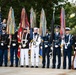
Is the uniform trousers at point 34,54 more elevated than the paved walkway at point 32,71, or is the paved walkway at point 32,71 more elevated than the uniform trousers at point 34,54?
the uniform trousers at point 34,54

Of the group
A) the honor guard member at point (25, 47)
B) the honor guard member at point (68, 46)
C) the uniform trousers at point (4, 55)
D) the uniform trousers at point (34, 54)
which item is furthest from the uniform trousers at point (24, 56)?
the honor guard member at point (68, 46)

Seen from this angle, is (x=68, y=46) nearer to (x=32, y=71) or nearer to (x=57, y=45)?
(x=57, y=45)

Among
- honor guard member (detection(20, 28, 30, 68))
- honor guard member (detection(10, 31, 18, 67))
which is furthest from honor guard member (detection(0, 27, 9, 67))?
honor guard member (detection(20, 28, 30, 68))

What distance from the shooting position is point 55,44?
14477 millimetres

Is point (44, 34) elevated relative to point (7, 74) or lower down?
elevated

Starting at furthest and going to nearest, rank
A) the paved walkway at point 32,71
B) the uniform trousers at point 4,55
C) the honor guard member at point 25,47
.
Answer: the uniform trousers at point 4,55, the honor guard member at point 25,47, the paved walkway at point 32,71

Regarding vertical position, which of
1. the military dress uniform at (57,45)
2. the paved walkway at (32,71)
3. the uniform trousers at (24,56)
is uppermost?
the military dress uniform at (57,45)

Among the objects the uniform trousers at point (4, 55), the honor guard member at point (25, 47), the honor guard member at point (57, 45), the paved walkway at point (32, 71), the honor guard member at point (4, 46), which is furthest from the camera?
the uniform trousers at point (4, 55)

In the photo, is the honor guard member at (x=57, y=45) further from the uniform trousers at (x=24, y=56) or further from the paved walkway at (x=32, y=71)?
the uniform trousers at (x=24, y=56)

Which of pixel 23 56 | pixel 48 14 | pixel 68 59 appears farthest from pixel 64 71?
pixel 48 14

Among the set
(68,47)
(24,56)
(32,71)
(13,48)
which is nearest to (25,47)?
(24,56)

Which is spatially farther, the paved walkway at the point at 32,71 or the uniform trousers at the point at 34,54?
the uniform trousers at the point at 34,54

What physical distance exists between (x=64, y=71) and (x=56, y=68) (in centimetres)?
96

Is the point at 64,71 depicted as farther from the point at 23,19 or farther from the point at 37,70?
the point at 23,19
